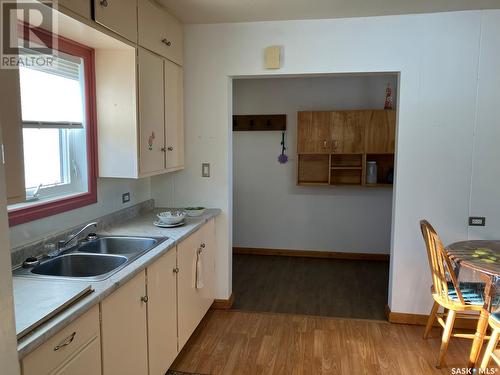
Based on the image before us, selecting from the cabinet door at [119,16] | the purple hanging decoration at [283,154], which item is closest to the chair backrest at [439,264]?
the cabinet door at [119,16]

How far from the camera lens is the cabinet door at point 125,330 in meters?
1.76

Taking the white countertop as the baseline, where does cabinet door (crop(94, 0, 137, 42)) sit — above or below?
above

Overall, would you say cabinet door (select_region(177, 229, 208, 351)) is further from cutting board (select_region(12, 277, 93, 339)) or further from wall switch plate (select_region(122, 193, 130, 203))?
cutting board (select_region(12, 277, 93, 339))

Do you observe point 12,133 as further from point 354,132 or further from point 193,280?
point 354,132

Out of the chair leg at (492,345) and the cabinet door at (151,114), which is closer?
the chair leg at (492,345)

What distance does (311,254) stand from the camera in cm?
523

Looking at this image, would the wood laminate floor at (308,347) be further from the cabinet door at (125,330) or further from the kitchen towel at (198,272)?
the cabinet door at (125,330)

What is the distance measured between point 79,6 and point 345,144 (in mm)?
3411

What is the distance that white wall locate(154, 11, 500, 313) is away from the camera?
3.07 m

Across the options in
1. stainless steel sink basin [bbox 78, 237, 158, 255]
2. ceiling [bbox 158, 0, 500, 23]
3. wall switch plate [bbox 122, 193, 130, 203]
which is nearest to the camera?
stainless steel sink basin [bbox 78, 237, 158, 255]

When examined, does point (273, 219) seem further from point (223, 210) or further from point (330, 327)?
point (330, 327)

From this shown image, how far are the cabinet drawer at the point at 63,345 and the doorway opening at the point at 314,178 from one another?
2.83m

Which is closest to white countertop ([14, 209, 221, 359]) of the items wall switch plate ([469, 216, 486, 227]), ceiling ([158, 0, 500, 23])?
ceiling ([158, 0, 500, 23])
